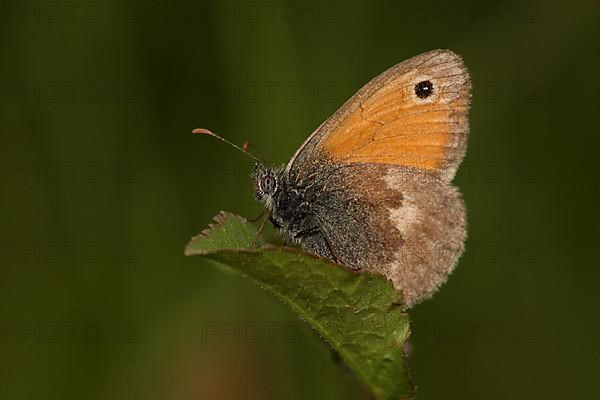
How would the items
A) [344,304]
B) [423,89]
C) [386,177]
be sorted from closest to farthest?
1. [344,304]
2. [423,89]
3. [386,177]

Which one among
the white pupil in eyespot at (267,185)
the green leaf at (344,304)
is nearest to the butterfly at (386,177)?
the white pupil in eyespot at (267,185)

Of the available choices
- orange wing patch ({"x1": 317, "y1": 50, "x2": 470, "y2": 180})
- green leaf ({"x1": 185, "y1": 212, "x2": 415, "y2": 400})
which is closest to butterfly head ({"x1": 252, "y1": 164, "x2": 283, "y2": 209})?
orange wing patch ({"x1": 317, "y1": 50, "x2": 470, "y2": 180})

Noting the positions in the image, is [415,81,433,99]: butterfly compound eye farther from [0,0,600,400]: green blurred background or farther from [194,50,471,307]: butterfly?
[0,0,600,400]: green blurred background

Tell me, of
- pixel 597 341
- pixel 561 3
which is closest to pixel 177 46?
pixel 561 3

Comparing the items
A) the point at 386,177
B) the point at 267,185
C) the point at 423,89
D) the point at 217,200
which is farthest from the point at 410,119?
the point at 217,200

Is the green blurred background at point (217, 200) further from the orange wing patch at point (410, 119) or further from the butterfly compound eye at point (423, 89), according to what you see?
the butterfly compound eye at point (423, 89)

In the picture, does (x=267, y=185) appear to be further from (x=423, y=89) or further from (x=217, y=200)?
(x=217, y=200)

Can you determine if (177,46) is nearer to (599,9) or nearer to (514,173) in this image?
(514,173)
